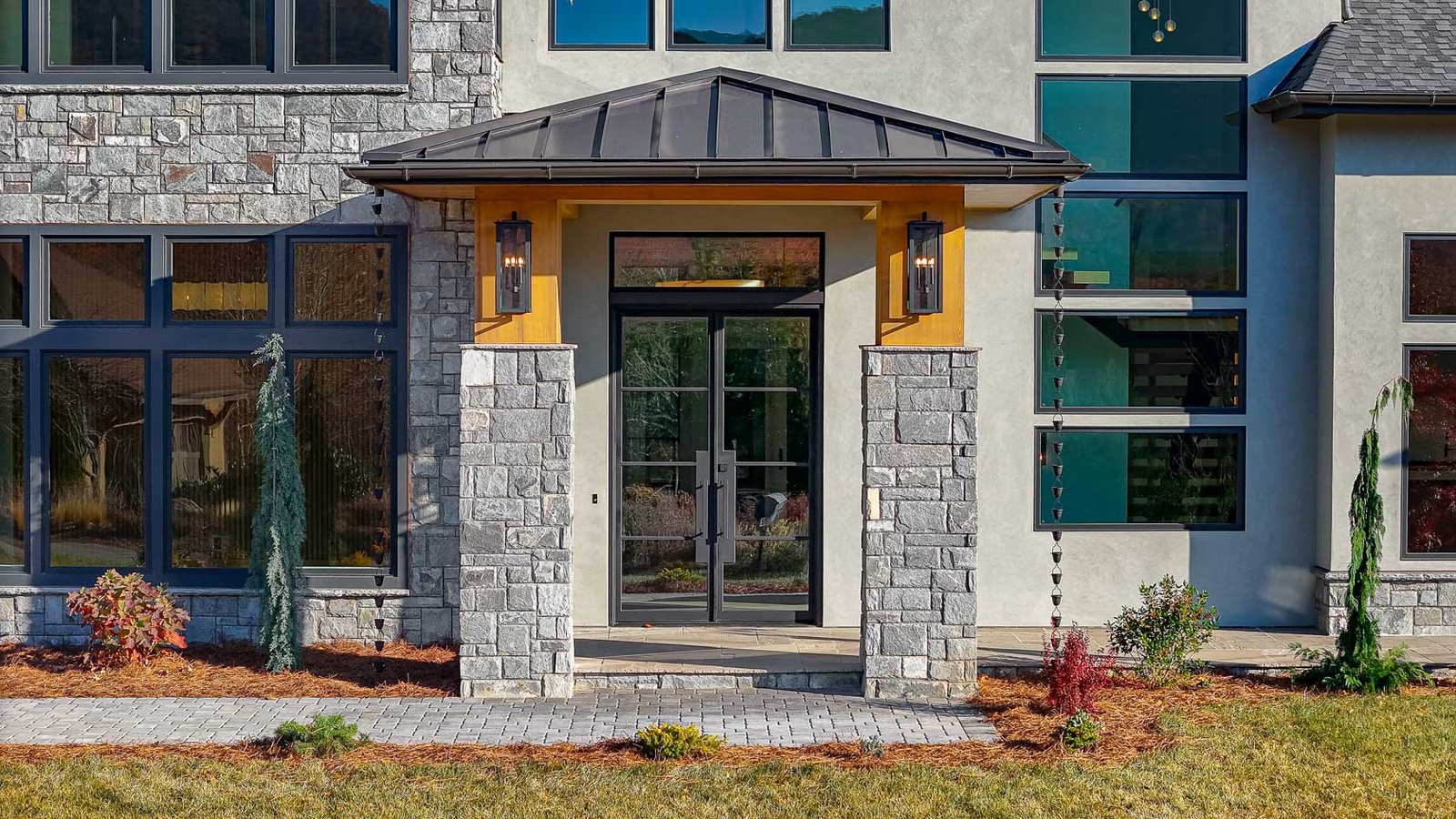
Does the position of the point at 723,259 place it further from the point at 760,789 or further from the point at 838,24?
the point at 760,789

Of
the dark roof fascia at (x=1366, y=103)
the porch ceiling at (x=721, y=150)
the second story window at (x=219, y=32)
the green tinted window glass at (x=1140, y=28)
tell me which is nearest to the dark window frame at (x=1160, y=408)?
the dark roof fascia at (x=1366, y=103)

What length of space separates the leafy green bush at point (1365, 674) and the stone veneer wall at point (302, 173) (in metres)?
6.34

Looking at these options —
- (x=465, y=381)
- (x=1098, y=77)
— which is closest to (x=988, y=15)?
(x=1098, y=77)

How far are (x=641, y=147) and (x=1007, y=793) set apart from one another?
4.54 m

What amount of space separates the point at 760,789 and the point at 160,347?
240 inches

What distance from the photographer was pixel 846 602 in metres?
9.85

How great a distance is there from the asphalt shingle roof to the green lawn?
5.29 metres

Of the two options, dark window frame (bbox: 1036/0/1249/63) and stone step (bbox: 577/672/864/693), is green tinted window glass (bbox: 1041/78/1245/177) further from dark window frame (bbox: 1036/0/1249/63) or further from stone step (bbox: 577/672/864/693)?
stone step (bbox: 577/672/864/693)

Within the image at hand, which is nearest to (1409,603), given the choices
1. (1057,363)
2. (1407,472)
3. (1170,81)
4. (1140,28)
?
(1407,472)

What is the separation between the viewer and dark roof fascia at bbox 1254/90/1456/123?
358 inches

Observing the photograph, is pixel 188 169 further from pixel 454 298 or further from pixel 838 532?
pixel 838 532

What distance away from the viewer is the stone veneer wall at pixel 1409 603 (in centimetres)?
948

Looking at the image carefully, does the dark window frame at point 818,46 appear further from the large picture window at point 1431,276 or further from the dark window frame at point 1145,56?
the large picture window at point 1431,276

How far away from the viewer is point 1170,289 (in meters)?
9.93
